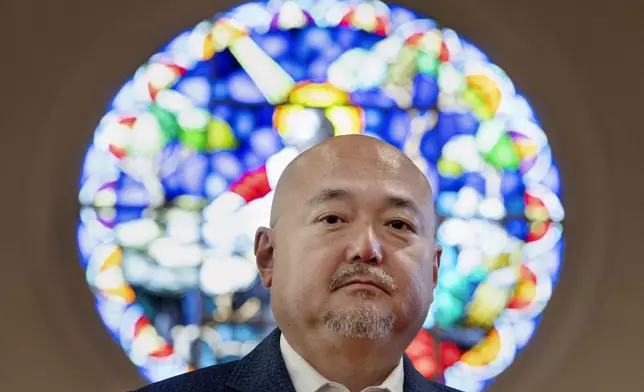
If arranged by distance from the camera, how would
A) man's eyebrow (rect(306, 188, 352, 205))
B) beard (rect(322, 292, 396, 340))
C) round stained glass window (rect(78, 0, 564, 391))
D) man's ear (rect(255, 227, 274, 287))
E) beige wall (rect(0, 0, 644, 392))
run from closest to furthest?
beard (rect(322, 292, 396, 340))
man's eyebrow (rect(306, 188, 352, 205))
man's ear (rect(255, 227, 274, 287))
beige wall (rect(0, 0, 644, 392))
round stained glass window (rect(78, 0, 564, 391))

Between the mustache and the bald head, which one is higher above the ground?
the bald head

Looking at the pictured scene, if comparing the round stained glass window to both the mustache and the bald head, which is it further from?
the mustache

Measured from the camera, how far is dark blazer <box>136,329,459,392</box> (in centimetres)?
167

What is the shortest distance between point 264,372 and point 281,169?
2.25m

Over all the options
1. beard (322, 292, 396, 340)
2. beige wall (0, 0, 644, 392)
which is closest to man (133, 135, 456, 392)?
beard (322, 292, 396, 340)

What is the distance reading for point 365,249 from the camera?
62.7 inches

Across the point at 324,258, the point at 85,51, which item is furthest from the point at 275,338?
the point at 85,51

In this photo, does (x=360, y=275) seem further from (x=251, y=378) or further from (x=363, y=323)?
(x=251, y=378)

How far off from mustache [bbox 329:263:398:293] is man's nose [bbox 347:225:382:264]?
0.03 ft

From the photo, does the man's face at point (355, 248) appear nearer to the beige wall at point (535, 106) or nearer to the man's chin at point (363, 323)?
the man's chin at point (363, 323)

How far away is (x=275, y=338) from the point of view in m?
1.76

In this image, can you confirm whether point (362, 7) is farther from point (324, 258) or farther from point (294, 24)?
point (324, 258)

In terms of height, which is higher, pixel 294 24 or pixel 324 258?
pixel 294 24
